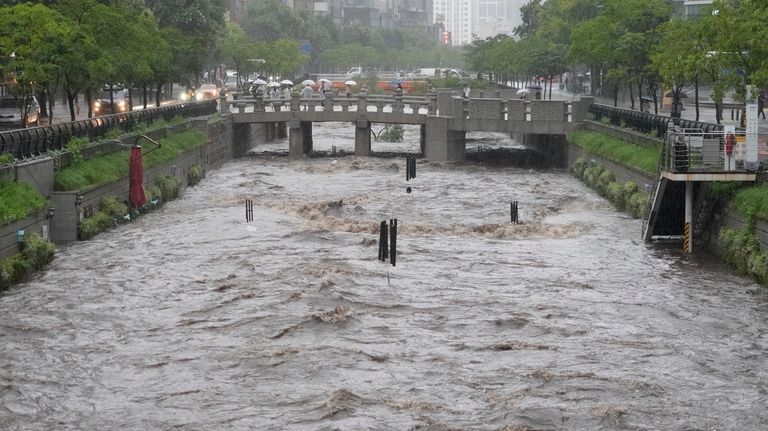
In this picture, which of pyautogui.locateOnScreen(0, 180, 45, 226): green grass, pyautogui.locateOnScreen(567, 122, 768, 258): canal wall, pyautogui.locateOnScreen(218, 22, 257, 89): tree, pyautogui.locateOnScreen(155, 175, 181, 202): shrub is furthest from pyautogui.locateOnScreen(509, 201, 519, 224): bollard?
pyautogui.locateOnScreen(218, 22, 257, 89): tree

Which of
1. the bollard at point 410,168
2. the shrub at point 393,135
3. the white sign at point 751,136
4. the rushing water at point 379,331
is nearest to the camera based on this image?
the rushing water at point 379,331

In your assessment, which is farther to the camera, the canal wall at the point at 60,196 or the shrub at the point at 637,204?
the shrub at the point at 637,204

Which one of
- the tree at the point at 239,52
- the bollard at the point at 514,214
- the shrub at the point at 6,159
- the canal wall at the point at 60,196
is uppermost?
the tree at the point at 239,52

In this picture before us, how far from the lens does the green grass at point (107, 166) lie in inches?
1586

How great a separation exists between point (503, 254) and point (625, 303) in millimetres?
7596

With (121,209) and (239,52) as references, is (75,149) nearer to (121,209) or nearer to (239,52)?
(121,209)

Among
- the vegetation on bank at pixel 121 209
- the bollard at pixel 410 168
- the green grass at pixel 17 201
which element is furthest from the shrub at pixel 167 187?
the green grass at pixel 17 201

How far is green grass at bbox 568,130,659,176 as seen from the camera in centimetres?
4741

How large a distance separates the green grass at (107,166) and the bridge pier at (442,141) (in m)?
16.6

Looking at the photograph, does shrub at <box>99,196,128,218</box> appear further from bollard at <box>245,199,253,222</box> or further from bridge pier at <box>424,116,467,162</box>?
bridge pier at <box>424,116,467,162</box>

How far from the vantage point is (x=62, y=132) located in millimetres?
43719

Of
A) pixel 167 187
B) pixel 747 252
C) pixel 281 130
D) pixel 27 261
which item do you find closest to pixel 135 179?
pixel 167 187

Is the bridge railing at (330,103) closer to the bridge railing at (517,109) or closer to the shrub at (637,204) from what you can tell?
→ the bridge railing at (517,109)

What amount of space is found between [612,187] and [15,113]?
26.7 meters
